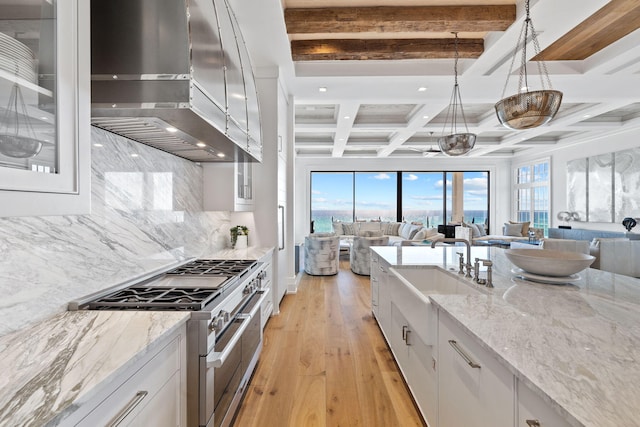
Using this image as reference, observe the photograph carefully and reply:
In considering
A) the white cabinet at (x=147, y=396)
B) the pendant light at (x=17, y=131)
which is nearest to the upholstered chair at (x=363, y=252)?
the white cabinet at (x=147, y=396)

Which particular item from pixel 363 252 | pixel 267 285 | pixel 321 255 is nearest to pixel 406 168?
pixel 363 252

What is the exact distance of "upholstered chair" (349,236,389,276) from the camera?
553cm

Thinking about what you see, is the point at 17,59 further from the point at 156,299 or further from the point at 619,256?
the point at 619,256

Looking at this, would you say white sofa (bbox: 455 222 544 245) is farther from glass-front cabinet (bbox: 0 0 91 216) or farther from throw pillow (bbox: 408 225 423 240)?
glass-front cabinet (bbox: 0 0 91 216)

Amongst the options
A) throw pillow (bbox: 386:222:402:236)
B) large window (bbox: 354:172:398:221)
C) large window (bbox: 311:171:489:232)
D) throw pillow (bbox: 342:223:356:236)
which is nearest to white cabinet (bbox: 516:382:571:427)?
throw pillow (bbox: 342:223:356:236)

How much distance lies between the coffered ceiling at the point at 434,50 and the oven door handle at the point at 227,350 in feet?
8.10

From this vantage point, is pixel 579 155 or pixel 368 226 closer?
pixel 579 155

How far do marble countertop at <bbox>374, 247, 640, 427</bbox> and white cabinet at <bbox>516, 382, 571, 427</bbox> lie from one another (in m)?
0.06

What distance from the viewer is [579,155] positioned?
6945mm

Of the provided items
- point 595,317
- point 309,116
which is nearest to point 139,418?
point 595,317

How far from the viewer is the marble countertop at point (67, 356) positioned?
672 mm

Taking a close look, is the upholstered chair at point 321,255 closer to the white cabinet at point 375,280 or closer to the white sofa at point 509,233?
the white cabinet at point 375,280

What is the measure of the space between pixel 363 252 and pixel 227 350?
4.44 meters

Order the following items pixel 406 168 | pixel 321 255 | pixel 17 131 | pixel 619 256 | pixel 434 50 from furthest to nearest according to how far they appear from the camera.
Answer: pixel 406 168, pixel 321 255, pixel 619 256, pixel 434 50, pixel 17 131
